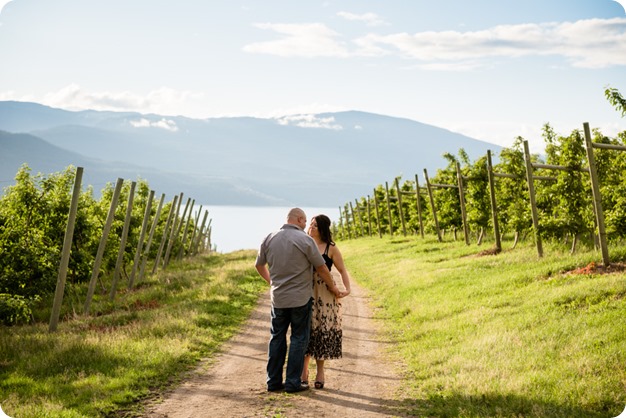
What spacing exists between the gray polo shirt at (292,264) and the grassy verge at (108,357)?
89.6 inches

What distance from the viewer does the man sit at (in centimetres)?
868

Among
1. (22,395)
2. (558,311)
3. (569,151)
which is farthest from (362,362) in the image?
(569,151)

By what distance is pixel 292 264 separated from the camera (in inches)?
343

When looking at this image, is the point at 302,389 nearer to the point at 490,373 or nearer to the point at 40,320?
the point at 490,373

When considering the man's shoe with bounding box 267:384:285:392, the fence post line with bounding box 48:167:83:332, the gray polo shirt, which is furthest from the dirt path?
the fence post line with bounding box 48:167:83:332

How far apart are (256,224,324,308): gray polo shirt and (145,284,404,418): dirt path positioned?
1303 millimetres

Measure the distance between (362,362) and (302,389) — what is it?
88.2 inches

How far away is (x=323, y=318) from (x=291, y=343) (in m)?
0.61

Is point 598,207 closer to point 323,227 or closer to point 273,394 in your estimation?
point 323,227

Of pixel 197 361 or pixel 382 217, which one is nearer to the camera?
pixel 197 361

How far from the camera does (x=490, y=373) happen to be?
8.77 metres

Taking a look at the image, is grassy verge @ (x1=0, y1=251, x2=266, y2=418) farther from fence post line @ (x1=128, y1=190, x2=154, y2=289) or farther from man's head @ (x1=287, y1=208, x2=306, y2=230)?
fence post line @ (x1=128, y1=190, x2=154, y2=289)

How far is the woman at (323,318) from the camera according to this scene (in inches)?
357

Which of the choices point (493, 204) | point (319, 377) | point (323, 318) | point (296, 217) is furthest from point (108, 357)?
point (493, 204)
